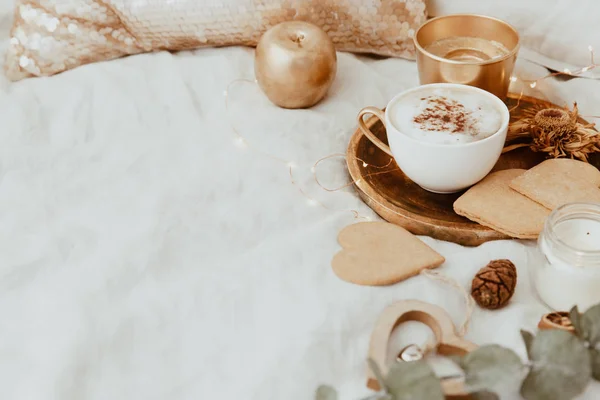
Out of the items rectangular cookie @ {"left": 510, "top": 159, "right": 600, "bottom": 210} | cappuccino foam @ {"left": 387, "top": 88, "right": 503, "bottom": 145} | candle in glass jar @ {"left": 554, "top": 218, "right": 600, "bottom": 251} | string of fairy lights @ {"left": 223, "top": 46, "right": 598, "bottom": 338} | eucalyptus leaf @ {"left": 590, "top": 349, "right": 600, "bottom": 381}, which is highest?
cappuccino foam @ {"left": 387, "top": 88, "right": 503, "bottom": 145}

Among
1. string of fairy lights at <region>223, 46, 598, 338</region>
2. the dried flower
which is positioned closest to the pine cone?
string of fairy lights at <region>223, 46, 598, 338</region>

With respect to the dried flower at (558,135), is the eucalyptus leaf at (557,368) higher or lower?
higher

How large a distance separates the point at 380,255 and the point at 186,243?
0.23m

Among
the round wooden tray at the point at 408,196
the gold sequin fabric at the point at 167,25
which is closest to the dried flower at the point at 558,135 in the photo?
the round wooden tray at the point at 408,196

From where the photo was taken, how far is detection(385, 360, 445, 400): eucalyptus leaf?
497mm

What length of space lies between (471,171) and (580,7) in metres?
0.39

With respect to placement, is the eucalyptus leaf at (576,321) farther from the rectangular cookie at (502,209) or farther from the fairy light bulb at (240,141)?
the fairy light bulb at (240,141)

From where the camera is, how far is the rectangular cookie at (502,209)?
741mm

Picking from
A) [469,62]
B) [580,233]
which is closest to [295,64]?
[469,62]

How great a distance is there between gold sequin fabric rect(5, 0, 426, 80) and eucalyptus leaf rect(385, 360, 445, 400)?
68 cm

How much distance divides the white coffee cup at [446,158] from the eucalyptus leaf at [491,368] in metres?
0.28

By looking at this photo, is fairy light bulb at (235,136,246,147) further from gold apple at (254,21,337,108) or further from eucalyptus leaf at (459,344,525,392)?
eucalyptus leaf at (459,344,525,392)

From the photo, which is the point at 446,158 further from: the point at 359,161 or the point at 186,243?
the point at 186,243

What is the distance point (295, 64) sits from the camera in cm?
95
